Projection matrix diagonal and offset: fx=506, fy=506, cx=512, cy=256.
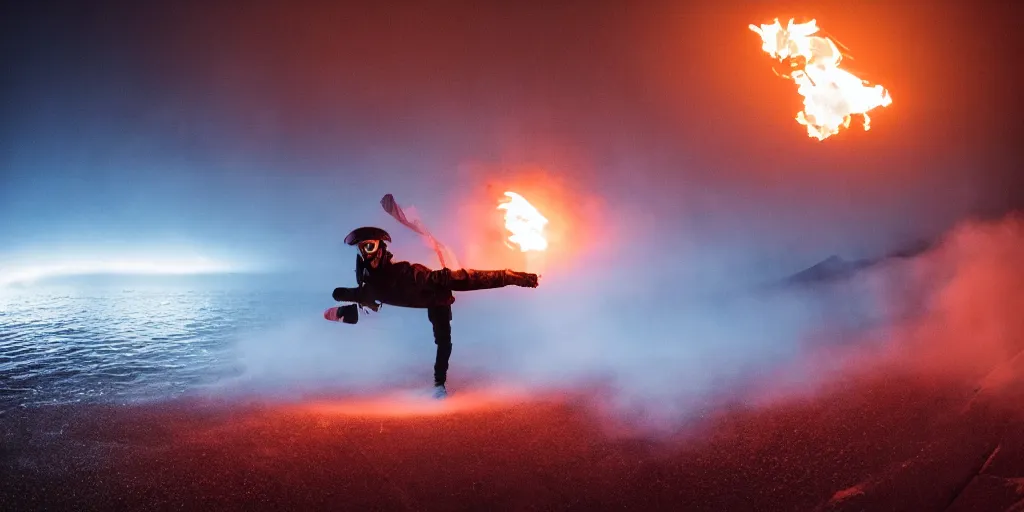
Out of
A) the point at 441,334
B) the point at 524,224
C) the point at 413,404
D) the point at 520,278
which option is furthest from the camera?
the point at 524,224

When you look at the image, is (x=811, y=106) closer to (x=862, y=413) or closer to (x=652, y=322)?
(x=862, y=413)

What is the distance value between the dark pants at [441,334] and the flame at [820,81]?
5.74 m

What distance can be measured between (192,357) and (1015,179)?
1846cm

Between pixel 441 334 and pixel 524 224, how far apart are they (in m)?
2.03

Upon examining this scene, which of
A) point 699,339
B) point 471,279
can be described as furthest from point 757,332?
point 471,279

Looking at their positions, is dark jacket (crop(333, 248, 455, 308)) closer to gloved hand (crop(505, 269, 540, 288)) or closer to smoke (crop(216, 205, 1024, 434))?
gloved hand (crop(505, 269, 540, 288))

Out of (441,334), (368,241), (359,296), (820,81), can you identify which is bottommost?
(441,334)

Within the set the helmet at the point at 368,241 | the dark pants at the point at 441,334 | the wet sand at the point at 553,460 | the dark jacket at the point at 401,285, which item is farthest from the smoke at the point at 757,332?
the helmet at the point at 368,241

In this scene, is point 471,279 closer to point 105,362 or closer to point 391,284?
point 391,284

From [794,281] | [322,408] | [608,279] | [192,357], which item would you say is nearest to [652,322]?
[608,279]

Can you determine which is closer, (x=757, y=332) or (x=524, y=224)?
(x=524, y=224)

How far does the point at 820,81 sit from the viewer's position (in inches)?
283

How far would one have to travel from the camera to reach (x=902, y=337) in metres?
7.22

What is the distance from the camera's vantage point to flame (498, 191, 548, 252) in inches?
297
